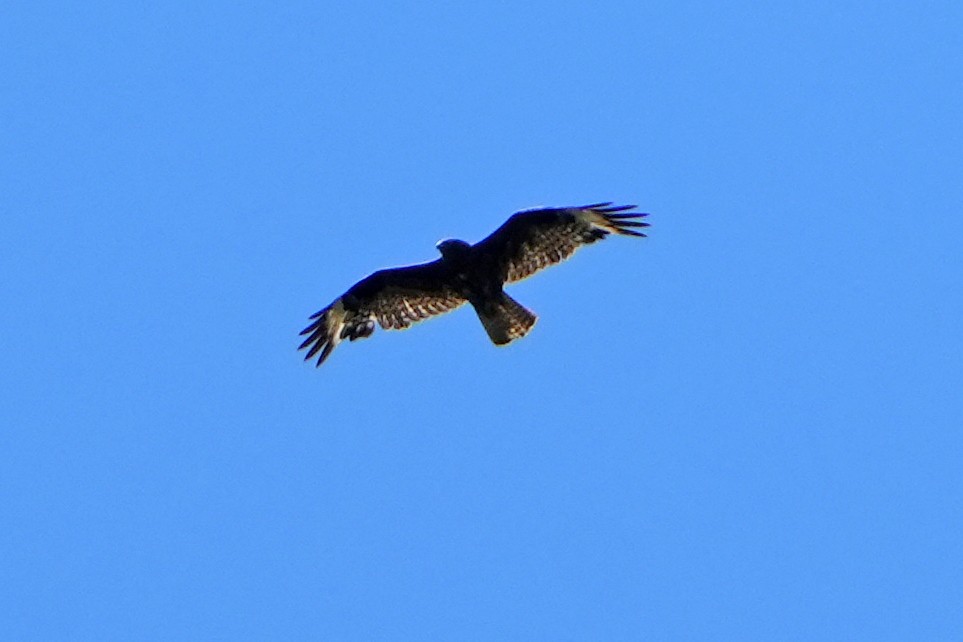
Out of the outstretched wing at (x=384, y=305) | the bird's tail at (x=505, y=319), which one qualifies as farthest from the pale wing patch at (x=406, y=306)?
the bird's tail at (x=505, y=319)

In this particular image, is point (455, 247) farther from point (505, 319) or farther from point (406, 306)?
point (406, 306)

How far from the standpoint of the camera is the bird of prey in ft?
58.6

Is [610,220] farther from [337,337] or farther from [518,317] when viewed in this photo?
[337,337]

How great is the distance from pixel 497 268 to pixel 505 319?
53cm

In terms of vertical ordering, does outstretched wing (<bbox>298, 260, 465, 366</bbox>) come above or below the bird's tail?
above

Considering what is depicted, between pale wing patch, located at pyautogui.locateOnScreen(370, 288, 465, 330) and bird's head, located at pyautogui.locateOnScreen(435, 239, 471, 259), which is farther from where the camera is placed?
pale wing patch, located at pyautogui.locateOnScreen(370, 288, 465, 330)

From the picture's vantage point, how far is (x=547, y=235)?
18.0 m

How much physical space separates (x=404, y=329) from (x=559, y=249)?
1.73 m

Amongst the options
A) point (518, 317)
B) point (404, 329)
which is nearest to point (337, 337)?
point (404, 329)

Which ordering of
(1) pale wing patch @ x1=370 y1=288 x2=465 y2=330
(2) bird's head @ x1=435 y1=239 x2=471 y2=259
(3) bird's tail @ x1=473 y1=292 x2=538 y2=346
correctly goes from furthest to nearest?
(1) pale wing patch @ x1=370 y1=288 x2=465 y2=330 → (3) bird's tail @ x1=473 y1=292 x2=538 y2=346 → (2) bird's head @ x1=435 y1=239 x2=471 y2=259

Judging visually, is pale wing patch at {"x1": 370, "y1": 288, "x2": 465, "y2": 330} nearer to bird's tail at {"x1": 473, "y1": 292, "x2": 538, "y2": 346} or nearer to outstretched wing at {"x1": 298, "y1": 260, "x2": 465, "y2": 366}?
outstretched wing at {"x1": 298, "y1": 260, "x2": 465, "y2": 366}

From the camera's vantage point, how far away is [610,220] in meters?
17.9

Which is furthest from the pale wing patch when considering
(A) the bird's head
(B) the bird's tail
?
(A) the bird's head

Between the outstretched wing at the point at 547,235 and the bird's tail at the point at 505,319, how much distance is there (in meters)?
0.28
